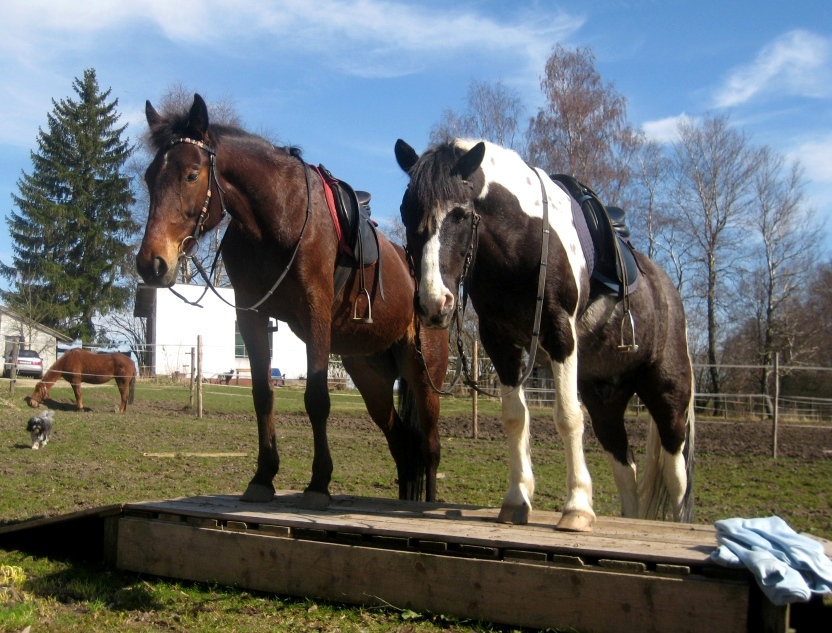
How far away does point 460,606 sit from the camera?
3.32 metres

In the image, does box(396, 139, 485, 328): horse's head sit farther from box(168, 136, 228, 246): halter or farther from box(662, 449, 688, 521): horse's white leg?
box(662, 449, 688, 521): horse's white leg

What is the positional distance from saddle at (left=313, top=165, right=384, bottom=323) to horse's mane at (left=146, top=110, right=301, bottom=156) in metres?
0.53

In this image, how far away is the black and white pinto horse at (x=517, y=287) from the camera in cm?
351

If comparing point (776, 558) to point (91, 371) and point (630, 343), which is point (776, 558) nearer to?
point (630, 343)

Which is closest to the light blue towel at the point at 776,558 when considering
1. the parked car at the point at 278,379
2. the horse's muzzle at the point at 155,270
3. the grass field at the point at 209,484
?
the grass field at the point at 209,484

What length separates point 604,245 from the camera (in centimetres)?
432

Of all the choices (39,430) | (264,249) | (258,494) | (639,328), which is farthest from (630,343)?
(39,430)

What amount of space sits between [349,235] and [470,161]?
1.44 meters

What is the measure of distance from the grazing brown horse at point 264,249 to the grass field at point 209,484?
0.93 metres

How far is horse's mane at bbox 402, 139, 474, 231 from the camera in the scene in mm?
3490

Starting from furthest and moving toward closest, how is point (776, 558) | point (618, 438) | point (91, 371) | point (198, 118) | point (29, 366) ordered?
point (29, 366)
point (91, 371)
point (618, 438)
point (198, 118)
point (776, 558)

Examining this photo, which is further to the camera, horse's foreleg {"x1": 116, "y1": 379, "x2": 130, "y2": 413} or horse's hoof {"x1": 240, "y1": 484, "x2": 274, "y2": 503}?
horse's foreleg {"x1": 116, "y1": 379, "x2": 130, "y2": 413}

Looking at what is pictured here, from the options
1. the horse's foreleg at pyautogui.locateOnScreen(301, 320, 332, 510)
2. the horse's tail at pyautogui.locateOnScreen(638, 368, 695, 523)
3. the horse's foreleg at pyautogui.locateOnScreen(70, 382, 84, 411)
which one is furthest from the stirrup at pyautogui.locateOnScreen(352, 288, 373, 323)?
the horse's foreleg at pyautogui.locateOnScreen(70, 382, 84, 411)

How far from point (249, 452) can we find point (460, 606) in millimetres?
8134
